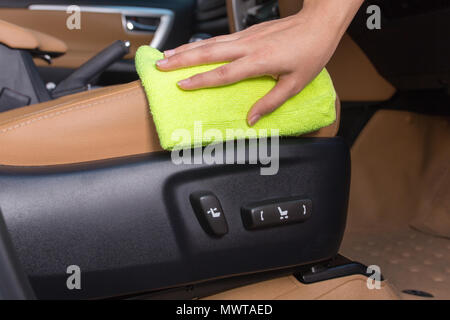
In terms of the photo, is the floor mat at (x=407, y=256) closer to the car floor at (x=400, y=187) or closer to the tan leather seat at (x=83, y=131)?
the car floor at (x=400, y=187)

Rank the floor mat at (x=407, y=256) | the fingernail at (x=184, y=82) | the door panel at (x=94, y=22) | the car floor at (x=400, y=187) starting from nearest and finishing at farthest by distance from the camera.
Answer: the fingernail at (x=184, y=82) → the floor mat at (x=407, y=256) → the car floor at (x=400, y=187) → the door panel at (x=94, y=22)

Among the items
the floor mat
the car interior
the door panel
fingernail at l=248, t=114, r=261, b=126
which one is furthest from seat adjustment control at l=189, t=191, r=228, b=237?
the door panel

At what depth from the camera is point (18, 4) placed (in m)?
1.84

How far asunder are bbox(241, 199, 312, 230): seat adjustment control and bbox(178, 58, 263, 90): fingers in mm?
180

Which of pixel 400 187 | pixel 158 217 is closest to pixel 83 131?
pixel 158 217

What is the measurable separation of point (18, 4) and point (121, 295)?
1.62 m

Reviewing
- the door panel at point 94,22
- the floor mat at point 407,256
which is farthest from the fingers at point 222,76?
the door panel at point 94,22

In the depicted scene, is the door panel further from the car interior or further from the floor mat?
the floor mat

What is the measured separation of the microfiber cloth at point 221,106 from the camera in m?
0.58

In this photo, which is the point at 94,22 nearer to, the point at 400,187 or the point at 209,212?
the point at 400,187

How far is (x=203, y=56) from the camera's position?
0.61 metres

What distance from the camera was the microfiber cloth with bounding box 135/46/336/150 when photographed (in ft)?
1.90

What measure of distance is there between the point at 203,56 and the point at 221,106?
72mm
